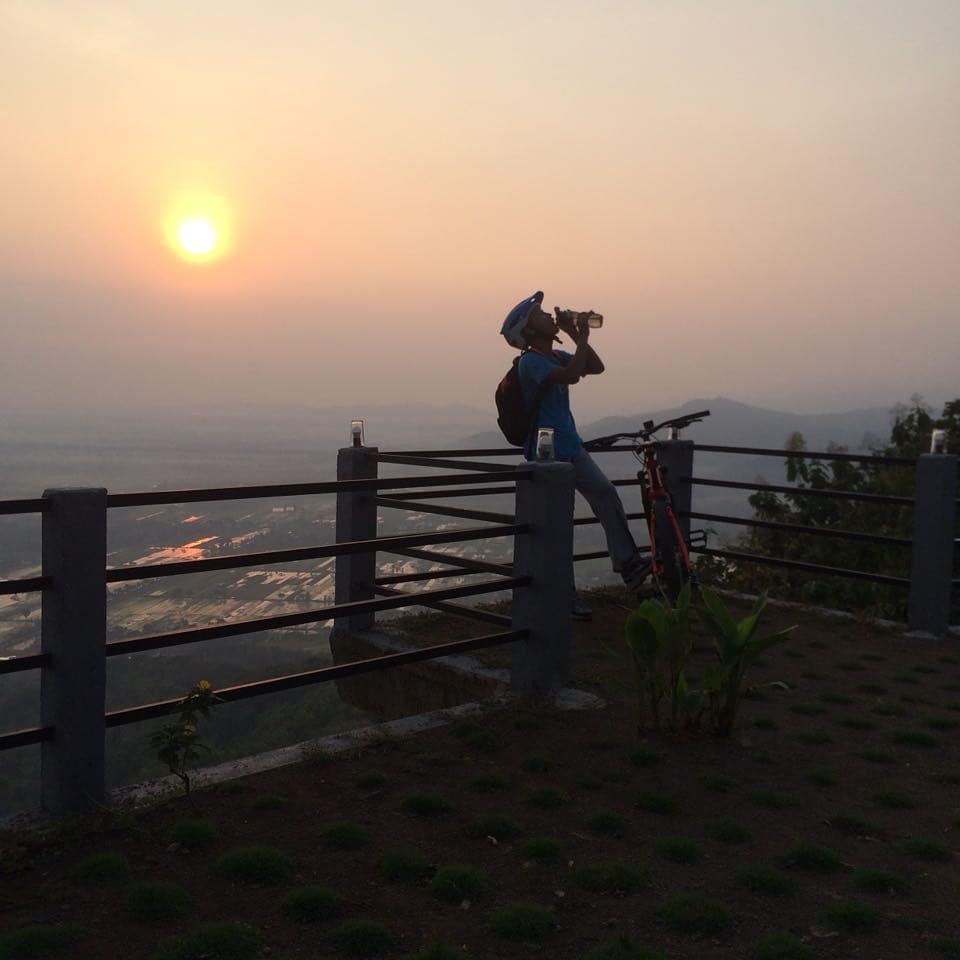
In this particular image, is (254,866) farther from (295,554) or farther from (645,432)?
(645,432)

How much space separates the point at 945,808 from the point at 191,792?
3.30 metres

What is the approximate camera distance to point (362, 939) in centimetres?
298

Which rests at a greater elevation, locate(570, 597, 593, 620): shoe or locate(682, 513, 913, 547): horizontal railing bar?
locate(682, 513, 913, 547): horizontal railing bar

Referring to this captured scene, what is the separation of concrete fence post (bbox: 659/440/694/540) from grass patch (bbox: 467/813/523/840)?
5.24 meters

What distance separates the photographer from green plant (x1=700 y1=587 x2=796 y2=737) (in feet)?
15.5

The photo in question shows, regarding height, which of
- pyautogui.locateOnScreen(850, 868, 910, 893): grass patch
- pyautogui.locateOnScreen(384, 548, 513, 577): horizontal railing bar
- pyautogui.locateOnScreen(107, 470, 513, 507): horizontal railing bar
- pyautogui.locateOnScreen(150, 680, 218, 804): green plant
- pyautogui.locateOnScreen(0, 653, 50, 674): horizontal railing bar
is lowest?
pyautogui.locateOnScreen(850, 868, 910, 893): grass patch

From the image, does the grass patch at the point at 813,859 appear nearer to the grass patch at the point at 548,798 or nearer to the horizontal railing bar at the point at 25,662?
the grass patch at the point at 548,798

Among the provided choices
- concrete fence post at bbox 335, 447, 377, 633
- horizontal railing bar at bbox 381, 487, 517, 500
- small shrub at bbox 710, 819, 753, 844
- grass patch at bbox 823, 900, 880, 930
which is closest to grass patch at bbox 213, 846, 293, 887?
small shrub at bbox 710, 819, 753, 844

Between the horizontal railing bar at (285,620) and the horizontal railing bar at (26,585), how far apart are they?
1.18ft

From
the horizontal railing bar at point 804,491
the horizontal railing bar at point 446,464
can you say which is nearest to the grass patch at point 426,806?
the horizontal railing bar at point 446,464

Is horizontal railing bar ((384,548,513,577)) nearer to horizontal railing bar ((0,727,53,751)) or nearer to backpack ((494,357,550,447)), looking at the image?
backpack ((494,357,550,447))

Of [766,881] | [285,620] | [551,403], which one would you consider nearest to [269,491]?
[285,620]

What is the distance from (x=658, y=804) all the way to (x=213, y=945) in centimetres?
201

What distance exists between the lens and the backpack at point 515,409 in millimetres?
6672
